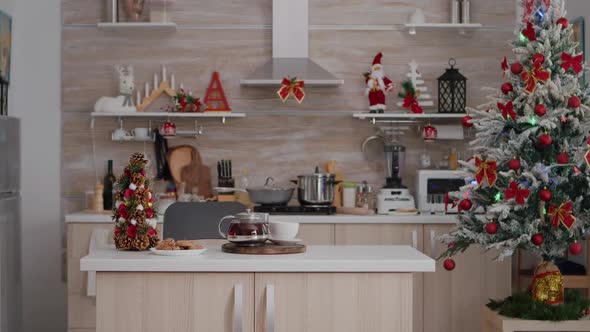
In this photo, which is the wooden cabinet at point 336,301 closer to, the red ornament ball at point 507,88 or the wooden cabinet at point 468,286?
the red ornament ball at point 507,88

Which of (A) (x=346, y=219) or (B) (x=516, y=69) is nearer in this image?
(B) (x=516, y=69)

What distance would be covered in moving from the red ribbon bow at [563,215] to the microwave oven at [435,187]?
1.32m

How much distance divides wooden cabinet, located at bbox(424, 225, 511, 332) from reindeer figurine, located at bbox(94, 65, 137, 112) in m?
2.15

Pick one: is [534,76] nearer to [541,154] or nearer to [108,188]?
[541,154]

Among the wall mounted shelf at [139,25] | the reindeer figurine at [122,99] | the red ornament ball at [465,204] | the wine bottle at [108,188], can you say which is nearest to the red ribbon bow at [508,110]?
the red ornament ball at [465,204]

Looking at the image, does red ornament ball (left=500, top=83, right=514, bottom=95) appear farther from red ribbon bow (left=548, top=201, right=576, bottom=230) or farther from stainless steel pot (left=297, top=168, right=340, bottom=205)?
stainless steel pot (left=297, top=168, right=340, bottom=205)

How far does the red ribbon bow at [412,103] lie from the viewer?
18.6 feet

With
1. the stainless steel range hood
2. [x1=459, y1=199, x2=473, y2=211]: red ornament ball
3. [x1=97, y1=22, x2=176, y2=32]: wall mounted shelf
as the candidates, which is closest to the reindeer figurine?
[x1=97, y1=22, x2=176, y2=32]: wall mounted shelf

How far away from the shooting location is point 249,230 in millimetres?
3135

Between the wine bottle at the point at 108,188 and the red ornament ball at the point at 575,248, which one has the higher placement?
the wine bottle at the point at 108,188

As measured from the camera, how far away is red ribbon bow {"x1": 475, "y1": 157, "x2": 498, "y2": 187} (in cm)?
434

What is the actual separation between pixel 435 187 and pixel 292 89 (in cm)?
110

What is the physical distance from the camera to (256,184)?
232 inches

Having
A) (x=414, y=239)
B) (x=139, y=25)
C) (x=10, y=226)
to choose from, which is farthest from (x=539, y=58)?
(x=10, y=226)
